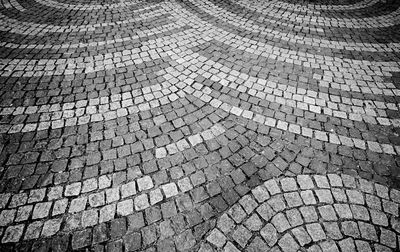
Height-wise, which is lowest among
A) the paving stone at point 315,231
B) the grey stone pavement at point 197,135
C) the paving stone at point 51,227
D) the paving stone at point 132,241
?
the paving stone at point 132,241

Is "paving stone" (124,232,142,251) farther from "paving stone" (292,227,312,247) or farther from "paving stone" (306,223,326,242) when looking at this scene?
"paving stone" (306,223,326,242)

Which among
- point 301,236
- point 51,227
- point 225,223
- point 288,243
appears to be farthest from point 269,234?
point 51,227

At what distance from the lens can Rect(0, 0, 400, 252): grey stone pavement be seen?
10.5ft

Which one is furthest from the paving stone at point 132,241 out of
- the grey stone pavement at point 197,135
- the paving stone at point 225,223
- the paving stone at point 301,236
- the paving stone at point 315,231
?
the paving stone at point 315,231

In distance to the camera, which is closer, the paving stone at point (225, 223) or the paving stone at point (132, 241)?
the paving stone at point (132, 241)

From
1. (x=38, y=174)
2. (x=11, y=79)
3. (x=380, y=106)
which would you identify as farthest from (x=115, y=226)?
(x=380, y=106)

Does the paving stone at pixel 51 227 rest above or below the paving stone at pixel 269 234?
above

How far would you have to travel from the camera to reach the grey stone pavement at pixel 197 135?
319 centimetres

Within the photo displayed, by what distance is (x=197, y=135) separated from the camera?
4316 millimetres

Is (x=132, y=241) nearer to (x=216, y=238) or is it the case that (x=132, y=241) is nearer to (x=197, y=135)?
(x=216, y=238)

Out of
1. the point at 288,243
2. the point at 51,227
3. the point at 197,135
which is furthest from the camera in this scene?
the point at 197,135

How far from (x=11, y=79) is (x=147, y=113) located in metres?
3.27

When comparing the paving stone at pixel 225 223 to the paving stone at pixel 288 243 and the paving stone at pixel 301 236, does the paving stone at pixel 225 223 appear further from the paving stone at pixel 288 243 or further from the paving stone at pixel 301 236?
the paving stone at pixel 301 236

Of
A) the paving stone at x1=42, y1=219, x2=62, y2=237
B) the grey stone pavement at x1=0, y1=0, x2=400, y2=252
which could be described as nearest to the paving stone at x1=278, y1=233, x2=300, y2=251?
the grey stone pavement at x1=0, y1=0, x2=400, y2=252
